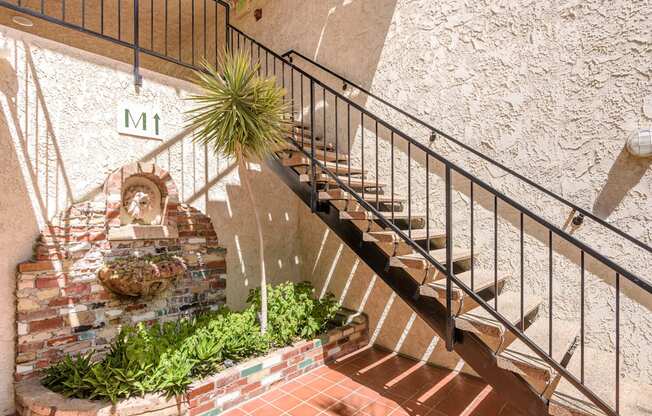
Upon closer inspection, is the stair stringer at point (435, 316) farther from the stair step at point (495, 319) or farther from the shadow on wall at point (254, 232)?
the shadow on wall at point (254, 232)

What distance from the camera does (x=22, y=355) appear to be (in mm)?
2516

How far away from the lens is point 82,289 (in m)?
2.82

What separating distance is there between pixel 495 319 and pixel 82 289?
3.04 m

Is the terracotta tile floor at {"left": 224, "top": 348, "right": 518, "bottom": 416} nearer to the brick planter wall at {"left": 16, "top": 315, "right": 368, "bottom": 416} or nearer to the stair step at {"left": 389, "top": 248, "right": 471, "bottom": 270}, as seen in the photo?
the brick planter wall at {"left": 16, "top": 315, "right": 368, "bottom": 416}

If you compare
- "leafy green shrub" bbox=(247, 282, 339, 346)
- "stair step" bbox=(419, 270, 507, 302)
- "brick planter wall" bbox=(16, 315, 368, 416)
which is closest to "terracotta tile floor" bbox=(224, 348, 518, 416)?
"brick planter wall" bbox=(16, 315, 368, 416)

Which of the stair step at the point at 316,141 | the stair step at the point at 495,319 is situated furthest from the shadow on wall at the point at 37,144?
the stair step at the point at 495,319

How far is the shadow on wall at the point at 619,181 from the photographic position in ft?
7.94

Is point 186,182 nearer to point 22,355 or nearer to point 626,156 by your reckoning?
point 22,355

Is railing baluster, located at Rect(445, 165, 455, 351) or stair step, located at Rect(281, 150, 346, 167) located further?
stair step, located at Rect(281, 150, 346, 167)

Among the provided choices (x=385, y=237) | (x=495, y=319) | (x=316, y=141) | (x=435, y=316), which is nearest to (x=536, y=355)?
(x=495, y=319)

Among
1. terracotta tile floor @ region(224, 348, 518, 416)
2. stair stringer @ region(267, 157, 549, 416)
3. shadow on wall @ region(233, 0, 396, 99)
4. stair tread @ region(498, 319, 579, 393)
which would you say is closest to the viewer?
stair tread @ region(498, 319, 579, 393)

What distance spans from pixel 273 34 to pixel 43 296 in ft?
13.4

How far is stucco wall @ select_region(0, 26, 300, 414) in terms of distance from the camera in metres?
2.55

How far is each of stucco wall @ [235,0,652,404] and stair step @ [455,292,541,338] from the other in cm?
28
